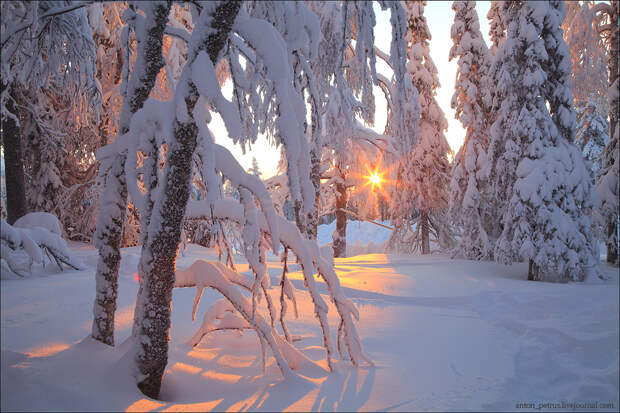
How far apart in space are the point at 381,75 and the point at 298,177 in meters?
8.73

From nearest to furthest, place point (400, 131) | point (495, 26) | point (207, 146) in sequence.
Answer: point (207, 146), point (400, 131), point (495, 26)

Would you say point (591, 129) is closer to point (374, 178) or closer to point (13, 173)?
point (374, 178)

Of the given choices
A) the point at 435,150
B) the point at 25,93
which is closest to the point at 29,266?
the point at 25,93

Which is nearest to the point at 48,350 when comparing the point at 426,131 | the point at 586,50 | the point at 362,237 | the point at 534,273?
the point at 534,273

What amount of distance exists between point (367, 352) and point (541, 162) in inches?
310

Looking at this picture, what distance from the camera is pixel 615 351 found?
535 centimetres

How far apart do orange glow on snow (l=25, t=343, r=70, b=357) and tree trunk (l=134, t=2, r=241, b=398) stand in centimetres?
74

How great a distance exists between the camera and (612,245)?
39.6 feet

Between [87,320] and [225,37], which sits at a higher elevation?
[225,37]

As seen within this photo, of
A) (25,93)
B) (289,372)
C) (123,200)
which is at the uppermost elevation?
(25,93)

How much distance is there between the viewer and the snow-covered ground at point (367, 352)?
9.37ft

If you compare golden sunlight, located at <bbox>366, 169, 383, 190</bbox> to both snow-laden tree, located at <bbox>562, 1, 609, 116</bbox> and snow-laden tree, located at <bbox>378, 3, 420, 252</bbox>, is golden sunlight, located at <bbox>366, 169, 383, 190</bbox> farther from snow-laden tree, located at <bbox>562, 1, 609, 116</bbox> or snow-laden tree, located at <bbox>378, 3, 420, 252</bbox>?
snow-laden tree, located at <bbox>562, 1, 609, 116</bbox>

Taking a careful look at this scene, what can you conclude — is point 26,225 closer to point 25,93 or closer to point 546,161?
point 25,93

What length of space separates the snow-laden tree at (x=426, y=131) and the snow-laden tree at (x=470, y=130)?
4.72ft
